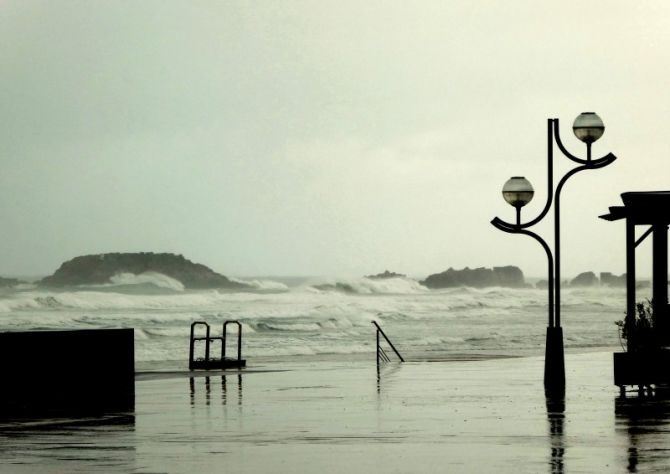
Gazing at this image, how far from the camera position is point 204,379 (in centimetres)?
3169

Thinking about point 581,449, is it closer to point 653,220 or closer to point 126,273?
point 653,220

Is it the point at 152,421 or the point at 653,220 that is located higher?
the point at 653,220

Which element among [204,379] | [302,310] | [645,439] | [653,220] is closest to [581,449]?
[645,439]

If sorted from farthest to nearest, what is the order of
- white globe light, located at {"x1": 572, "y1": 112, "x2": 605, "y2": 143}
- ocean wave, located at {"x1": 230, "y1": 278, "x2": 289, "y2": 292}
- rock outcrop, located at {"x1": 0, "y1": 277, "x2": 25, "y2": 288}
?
rock outcrop, located at {"x1": 0, "y1": 277, "x2": 25, "y2": 288}
ocean wave, located at {"x1": 230, "y1": 278, "x2": 289, "y2": 292}
white globe light, located at {"x1": 572, "y1": 112, "x2": 605, "y2": 143}

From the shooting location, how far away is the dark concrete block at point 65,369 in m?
22.4

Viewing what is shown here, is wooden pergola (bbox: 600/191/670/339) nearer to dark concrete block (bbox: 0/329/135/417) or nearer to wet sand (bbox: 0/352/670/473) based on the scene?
wet sand (bbox: 0/352/670/473)

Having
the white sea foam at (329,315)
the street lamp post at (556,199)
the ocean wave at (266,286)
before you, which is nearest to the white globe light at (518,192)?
the street lamp post at (556,199)

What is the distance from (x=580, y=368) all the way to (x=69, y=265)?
11836 cm

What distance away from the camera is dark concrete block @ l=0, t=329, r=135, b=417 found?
2239cm

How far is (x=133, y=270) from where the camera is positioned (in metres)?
143

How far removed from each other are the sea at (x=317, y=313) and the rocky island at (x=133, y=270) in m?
1.57

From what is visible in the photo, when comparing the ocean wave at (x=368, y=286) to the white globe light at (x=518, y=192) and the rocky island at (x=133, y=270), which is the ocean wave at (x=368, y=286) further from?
the white globe light at (x=518, y=192)

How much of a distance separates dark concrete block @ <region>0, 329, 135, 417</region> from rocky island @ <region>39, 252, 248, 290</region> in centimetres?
11950

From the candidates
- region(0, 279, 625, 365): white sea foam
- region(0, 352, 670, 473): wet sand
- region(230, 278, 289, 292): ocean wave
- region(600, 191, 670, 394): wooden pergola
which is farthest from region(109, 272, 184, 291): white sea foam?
region(600, 191, 670, 394): wooden pergola
